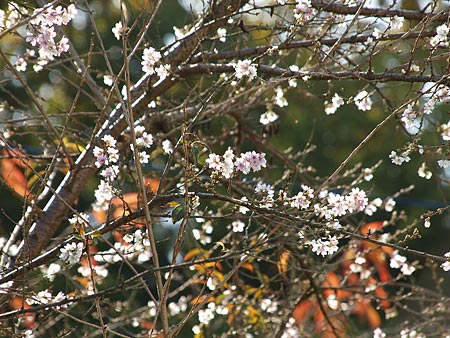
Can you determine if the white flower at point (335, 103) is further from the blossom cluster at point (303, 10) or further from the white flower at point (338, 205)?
the white flower at point (338, 205)

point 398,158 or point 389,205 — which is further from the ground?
point 389,205

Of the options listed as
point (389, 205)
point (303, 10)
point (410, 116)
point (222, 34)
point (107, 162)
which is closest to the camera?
point (107, 162)

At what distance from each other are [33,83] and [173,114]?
501 cm

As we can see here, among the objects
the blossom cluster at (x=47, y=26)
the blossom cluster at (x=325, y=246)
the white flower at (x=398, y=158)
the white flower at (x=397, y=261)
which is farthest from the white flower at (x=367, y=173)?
the blossom cluster at (x=47, y=26)

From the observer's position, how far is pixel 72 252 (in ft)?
5.77

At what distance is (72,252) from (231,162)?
0.46 m

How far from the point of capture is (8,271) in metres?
1.81

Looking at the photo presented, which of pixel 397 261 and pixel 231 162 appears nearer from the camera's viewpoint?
pixel 231 162

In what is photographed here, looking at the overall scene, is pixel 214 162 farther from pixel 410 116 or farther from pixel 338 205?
pixel 410 116

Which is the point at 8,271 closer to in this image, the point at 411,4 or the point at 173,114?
the point at 173,114

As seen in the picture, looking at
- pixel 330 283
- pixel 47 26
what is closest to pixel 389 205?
pixel 330 283

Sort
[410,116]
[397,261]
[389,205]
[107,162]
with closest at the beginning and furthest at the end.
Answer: [107,162] < [410,116] < [397,261] < [389,205]

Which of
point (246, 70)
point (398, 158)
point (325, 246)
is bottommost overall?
point (325, 246)

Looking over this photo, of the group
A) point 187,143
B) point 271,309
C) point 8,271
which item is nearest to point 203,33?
point 187,143
